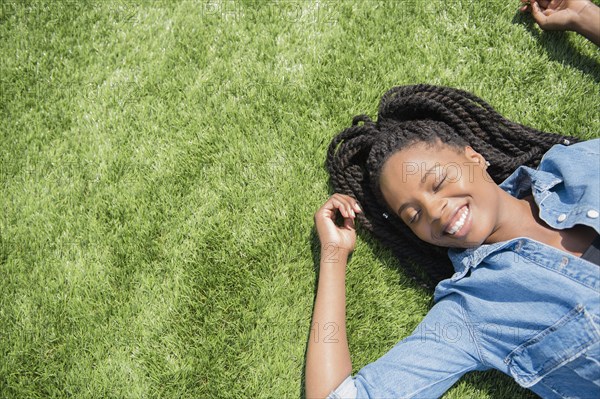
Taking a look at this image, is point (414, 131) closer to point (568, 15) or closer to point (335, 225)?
point (335, 225)

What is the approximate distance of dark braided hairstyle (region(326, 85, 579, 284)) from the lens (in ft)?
10.0

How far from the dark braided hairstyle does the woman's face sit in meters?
0.24

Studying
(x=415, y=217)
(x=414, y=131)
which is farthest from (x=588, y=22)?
(x=415, y=217)

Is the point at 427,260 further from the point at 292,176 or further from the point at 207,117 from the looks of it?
the point at 207,117

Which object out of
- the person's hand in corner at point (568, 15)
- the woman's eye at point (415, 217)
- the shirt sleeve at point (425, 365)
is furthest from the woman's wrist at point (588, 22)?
the shirt sleeve at point (425, 365)

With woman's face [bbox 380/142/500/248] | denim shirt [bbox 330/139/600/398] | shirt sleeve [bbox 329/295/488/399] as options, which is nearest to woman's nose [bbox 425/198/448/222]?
woman's face [bbox 380/142/500/248]

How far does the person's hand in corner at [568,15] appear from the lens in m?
3.20

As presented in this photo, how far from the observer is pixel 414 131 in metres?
2.97

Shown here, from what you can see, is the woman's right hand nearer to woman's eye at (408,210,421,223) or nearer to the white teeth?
woman's eye at (408,210,421,223)

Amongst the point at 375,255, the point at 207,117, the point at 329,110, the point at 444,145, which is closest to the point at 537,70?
the point at 444,145

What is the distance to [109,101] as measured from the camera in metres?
3.48

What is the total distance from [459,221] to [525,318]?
0.58 m

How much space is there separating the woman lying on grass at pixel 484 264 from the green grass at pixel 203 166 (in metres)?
0.28

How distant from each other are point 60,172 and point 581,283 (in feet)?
10.1
